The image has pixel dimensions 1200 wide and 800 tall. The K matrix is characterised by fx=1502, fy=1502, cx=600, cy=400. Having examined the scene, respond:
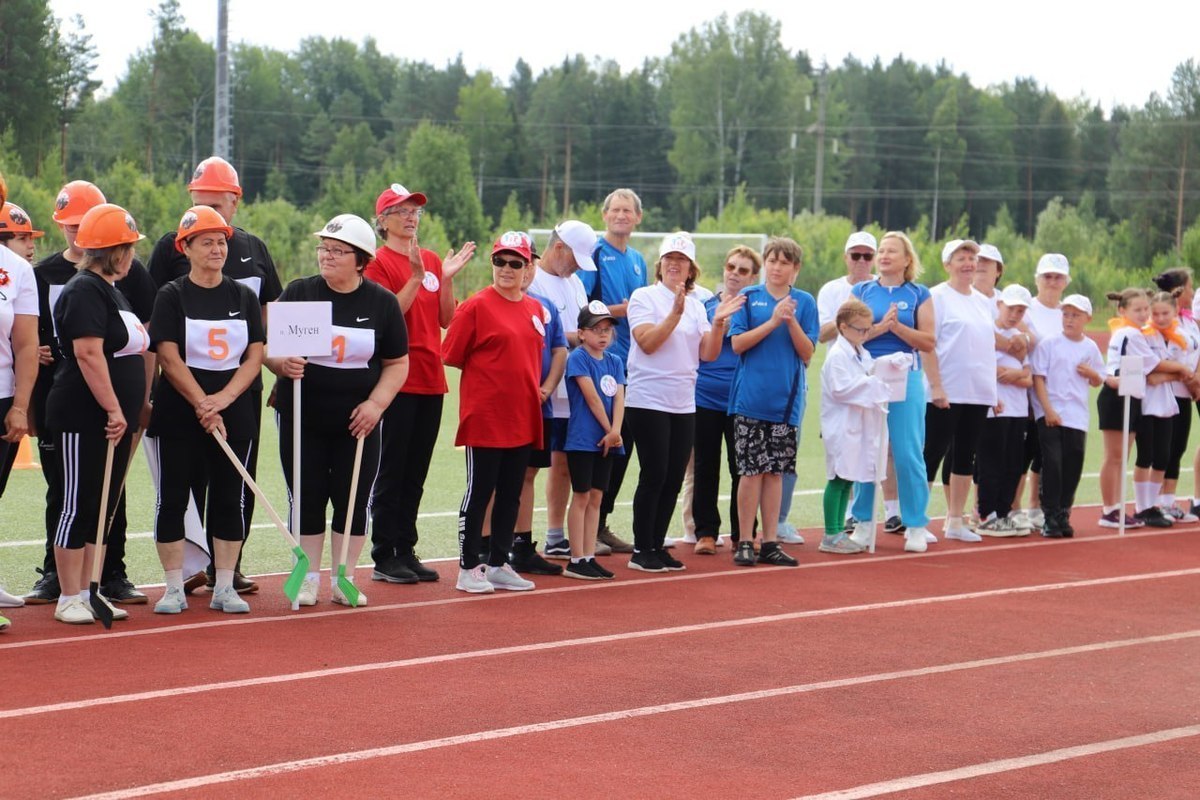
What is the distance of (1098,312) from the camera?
4753 cm

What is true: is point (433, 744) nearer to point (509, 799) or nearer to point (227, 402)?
point (509, 799)

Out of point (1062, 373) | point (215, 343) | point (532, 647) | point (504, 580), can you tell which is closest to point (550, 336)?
point (504, 580)

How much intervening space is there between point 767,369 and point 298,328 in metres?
3.25

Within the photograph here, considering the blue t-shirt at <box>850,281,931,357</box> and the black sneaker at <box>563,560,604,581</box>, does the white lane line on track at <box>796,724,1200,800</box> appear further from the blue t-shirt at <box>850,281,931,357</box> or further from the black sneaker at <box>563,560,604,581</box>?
the blue t-shirt at <box>850,281,931,357</box>

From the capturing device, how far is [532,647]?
6.92 m

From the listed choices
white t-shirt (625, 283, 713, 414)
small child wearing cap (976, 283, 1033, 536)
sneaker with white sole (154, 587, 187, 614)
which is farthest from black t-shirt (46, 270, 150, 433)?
small child wearing cap (976, 283, 1033, 536)

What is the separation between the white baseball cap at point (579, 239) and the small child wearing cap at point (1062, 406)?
393cm

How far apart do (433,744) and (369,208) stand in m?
52.6

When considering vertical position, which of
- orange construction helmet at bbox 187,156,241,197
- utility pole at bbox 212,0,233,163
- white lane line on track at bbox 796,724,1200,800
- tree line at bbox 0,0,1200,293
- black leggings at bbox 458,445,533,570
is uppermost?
tree line at bbox 0,0,1200,293

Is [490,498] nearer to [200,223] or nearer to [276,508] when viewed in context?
[200,223]

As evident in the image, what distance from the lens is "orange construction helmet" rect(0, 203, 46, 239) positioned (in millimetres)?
7090

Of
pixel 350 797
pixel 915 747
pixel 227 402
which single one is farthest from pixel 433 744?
pixel 227 402

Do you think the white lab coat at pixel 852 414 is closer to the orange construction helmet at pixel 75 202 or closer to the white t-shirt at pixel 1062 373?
the white t-shirt at pixel 1062 373

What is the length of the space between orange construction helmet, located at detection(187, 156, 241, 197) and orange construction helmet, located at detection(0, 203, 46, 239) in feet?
2.70
